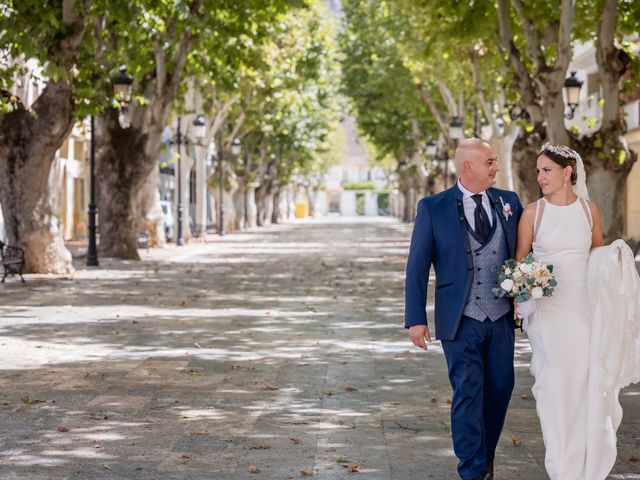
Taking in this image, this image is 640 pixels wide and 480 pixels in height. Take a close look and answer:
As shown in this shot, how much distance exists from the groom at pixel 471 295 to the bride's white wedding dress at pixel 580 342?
0.20 meters

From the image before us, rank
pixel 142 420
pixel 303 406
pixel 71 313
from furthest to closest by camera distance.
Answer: pixel 71 313
pixel 303 406
pixel 142 420

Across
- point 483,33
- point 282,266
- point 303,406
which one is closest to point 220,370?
point 303,406

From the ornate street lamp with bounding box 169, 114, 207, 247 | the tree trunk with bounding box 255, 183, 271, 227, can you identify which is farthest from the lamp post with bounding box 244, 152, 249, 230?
the ornate street lamp with bounding box 169, 114, 207, 247

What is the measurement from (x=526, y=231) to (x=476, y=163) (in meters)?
0.41

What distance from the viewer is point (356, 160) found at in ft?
636

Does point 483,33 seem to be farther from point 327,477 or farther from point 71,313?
point 327,477

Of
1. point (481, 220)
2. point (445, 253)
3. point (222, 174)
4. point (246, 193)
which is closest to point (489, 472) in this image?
point (445, 253)

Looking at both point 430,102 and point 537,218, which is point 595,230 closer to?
point 537,218

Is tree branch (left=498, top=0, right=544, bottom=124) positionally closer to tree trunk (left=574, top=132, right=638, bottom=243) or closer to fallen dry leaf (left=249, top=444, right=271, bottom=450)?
tree trunk (left=574, top=132, right=638, bottom=243)

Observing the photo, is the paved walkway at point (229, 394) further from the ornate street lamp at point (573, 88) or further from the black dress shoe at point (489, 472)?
the ornate street lamp at point (573, 88)

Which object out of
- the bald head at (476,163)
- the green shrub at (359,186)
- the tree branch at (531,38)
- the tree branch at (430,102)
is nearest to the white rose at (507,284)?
the bald head at (476,163)

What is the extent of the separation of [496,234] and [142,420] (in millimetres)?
3165

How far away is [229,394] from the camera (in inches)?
374

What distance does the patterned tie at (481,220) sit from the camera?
620 centimetres
